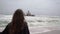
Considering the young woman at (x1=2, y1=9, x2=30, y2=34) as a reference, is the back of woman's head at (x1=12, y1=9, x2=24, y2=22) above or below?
above

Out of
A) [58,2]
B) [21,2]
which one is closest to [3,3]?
[21,2]

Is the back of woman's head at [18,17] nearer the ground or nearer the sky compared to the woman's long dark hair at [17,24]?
nearer the sky

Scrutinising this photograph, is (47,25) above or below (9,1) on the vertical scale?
below

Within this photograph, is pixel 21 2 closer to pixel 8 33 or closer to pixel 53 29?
pixel 53 29

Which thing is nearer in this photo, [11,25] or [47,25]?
[11,25]

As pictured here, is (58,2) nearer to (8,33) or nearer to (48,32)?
(48,32)

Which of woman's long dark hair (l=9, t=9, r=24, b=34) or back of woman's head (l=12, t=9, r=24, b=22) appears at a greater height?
back of woman's head (l=12, t=9, r=24, b=22)

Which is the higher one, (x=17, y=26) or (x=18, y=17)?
(x=18, y=17)

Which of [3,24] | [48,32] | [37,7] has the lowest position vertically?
[48,32]

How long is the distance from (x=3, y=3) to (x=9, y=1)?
21 centimetres

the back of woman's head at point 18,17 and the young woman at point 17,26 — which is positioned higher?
the back of woman's head at point 18,17

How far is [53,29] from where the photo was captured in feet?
7.68

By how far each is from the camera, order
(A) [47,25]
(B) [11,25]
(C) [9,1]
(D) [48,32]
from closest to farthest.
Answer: (B) [11,25], (D) [48,32], (A) [47,25], (C) [9,1]

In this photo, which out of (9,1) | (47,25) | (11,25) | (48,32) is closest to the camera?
(11,25)
